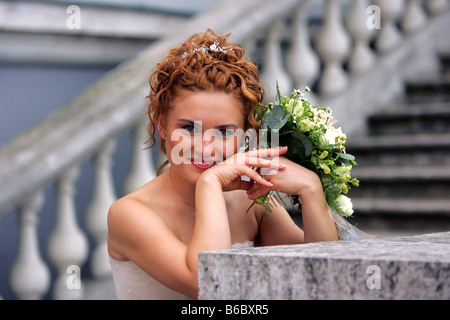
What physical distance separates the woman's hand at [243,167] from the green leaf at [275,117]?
92 mm

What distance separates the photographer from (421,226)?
4.20 metres

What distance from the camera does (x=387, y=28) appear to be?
530 centimetres

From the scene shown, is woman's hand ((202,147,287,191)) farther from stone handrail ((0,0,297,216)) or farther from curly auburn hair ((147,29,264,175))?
stone handrail ((0,0,297,216))

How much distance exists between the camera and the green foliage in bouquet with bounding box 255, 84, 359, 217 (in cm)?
220

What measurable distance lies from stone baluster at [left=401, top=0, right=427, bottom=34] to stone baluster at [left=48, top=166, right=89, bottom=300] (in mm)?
3143

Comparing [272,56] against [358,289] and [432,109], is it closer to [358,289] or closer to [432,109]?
[432,109]

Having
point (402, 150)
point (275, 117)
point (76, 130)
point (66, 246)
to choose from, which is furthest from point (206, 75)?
point (402, 150)

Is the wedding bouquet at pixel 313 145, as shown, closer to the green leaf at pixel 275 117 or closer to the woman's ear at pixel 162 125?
the green leaf at pixel 275 117

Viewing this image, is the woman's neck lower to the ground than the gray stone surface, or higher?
higher

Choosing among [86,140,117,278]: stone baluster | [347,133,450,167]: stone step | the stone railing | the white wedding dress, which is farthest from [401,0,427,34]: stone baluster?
the white wedding dress

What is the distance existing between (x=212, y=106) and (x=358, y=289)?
2.89ft

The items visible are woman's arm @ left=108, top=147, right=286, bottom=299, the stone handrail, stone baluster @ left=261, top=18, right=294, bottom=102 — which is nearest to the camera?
woman's arm @ left=108, top=147, right=286, bottom=299

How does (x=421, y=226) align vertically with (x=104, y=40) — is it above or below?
below
